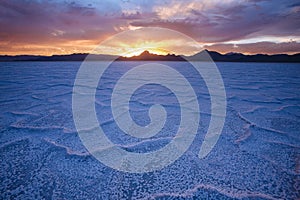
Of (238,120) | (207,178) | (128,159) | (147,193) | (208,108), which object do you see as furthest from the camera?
(208,108)

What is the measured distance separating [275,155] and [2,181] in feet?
7.03

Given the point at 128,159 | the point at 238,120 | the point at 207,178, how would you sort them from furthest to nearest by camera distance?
the point at 238,120 → the point at 128,159 → the point at 207,178

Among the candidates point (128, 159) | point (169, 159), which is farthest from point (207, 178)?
point (128, 159)

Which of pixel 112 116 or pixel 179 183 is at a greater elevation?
pixel 112 116

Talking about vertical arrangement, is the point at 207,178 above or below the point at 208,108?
below

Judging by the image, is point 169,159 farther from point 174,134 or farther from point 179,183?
point 174,134

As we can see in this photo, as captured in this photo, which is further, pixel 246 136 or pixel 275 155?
pixel 246 136

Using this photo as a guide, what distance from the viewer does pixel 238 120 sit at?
2.30 meters

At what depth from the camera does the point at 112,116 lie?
95.5 inches

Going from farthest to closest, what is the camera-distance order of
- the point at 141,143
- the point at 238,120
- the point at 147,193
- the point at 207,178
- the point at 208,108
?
the point at 208,108, the point at 238,120, the point at 141,143, the point at 207,178, the point at 147,193

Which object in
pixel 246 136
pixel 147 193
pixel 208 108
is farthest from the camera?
pixel 208 108

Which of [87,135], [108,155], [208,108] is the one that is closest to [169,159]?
[108,155]

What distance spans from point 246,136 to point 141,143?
1.13m

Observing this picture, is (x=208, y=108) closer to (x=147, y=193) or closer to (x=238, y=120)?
(x=238, y=120)
